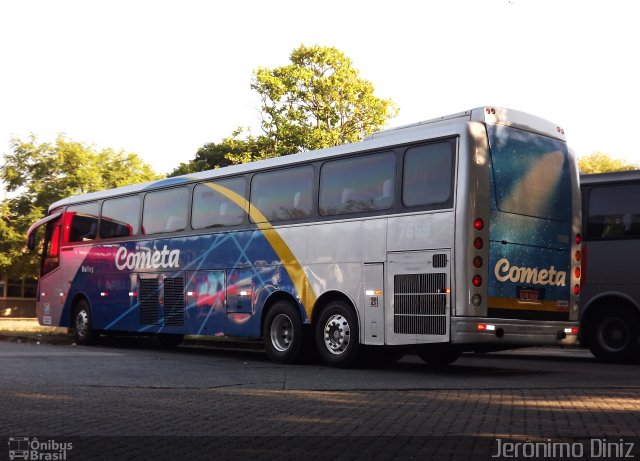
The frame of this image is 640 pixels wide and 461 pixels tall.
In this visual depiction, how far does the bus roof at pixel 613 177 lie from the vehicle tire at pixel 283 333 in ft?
21.5

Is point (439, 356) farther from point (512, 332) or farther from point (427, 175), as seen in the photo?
point (427, 175)

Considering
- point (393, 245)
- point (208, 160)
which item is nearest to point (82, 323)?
point (393, 245)

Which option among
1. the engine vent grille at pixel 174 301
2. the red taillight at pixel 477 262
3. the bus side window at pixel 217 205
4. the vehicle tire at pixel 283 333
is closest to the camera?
the red taillight at pixel 477 262

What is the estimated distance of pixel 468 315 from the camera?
43.3 ft

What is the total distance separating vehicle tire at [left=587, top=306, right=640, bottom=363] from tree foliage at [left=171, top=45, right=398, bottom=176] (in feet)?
83.2

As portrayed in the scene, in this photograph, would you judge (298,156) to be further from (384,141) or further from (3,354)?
(3,354)

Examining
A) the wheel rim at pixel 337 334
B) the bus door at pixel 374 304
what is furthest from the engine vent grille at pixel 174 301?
the bus door at pixel 374 304

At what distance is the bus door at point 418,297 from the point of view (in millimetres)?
13469

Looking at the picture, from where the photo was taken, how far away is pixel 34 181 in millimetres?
47781

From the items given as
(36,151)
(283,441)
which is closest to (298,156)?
(283,441)

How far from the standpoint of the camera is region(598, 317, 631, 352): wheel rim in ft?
56.8

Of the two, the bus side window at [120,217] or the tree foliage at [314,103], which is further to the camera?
the tree foliage at [314,103]

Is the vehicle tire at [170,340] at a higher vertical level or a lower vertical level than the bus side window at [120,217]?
lower

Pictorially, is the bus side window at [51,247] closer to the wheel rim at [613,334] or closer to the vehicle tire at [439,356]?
the vehicle tire at [439,356]
